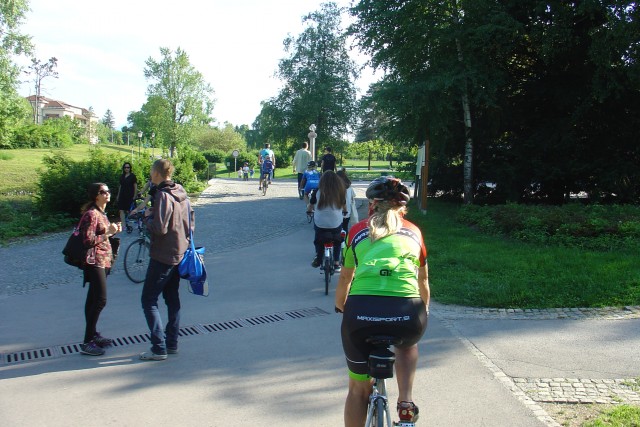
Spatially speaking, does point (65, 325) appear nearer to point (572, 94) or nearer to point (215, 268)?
point (215, 268)

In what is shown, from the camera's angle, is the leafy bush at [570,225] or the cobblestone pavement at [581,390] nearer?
the cobblestone pavement at [581,390]

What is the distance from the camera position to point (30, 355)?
547cm

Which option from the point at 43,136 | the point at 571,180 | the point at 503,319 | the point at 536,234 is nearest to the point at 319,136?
the point at 43,136

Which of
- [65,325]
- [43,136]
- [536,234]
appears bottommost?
[65,325]

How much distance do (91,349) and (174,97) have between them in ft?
202

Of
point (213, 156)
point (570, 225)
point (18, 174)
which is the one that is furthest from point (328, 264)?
point (213, 156)

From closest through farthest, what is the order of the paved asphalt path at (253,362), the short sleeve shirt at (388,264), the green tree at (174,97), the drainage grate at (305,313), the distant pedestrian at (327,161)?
the short sleeve shirt at (388,264) < the paved asphalt path at (253,362) < the drainage grate at (305,313) < the distant pedestrian at (327,161) < the green tree at (174,97)

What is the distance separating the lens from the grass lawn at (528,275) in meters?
7.12

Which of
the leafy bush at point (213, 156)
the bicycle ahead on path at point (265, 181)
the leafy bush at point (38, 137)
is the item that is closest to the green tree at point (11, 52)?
the leafy bush at point (38, 137)

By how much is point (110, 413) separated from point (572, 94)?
1561 cm

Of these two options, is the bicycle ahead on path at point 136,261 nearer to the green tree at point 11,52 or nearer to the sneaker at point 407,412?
the sneaker at point 407,412

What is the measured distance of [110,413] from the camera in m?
4.16

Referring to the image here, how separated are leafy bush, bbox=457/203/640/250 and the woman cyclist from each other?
26.7ft

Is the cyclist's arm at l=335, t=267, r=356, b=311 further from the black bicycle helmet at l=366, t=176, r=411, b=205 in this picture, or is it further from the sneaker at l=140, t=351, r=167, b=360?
the sneaker at l=140, t=351, r=167, b=360
